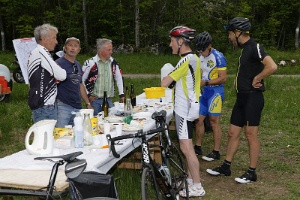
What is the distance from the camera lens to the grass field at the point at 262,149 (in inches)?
182

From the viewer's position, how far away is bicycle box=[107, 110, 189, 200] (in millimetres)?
3180

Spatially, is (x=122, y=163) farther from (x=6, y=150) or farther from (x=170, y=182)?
(x=6, y=150)

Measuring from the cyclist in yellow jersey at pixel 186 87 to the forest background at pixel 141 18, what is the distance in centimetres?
2016

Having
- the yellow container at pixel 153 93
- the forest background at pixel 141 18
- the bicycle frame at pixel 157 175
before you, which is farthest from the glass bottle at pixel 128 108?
the forest background at pixel 141 18

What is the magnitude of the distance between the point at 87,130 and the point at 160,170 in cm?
79

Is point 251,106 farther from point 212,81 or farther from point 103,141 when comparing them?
point 103,141

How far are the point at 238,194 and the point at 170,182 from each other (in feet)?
4.37

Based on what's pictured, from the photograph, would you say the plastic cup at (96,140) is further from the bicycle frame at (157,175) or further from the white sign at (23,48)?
the white sign at (23,48)

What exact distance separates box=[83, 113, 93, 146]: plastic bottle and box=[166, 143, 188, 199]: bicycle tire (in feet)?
→ 2.60

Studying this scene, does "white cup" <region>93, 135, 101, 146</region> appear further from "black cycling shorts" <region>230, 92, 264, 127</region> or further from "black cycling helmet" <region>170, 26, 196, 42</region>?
"black cycling shorts" <region>230, 92, 264, 127</region>

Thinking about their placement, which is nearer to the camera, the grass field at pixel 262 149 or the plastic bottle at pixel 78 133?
the plastic bottle at pixel 78 133

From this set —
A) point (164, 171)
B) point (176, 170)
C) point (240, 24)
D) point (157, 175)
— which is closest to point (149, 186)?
point (157, 175)

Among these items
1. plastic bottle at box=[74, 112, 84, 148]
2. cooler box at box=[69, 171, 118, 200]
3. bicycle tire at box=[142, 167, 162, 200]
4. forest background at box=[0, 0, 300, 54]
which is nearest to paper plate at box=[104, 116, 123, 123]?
plastic bottle at box=[74, 112, 84, 148]

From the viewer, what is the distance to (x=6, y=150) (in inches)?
256
